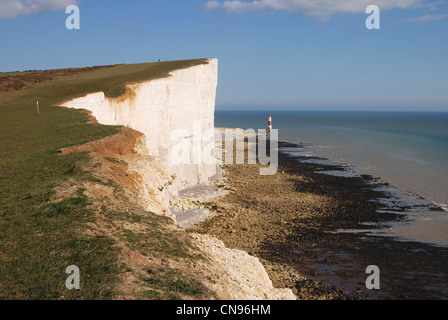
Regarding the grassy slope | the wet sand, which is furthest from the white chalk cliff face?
the grassy slope

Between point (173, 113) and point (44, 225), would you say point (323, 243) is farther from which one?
point (173, 113)

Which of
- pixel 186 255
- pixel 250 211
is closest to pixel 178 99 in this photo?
pixel 250 211

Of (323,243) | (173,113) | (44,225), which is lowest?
(323,243)

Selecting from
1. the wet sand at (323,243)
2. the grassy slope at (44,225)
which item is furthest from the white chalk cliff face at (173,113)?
the grassy slope at (44,225)

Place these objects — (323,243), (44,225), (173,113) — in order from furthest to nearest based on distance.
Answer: (173,113) < (323,243) < (44,225)

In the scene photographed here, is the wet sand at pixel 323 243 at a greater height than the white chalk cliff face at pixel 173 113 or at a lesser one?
lesser

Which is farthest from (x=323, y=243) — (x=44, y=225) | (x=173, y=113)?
(x=173, y=113)

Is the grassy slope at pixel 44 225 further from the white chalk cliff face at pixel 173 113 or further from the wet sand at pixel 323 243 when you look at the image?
the wet sand at pixel 323 243
